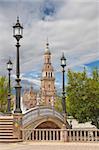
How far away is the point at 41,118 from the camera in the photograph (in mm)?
27641

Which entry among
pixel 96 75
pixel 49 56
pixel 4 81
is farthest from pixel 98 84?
pixel 49 56

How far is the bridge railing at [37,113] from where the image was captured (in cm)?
2371

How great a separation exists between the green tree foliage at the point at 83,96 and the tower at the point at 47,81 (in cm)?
7240

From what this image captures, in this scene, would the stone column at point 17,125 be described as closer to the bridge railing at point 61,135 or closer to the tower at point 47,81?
the bridge railing at point 61,135

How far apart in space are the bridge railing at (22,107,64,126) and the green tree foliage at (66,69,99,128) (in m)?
14.0

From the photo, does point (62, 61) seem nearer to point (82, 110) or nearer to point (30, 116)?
point (30, 116)

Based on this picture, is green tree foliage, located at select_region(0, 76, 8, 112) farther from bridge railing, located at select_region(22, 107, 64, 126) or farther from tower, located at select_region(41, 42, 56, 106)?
tower, located at select_region(41, 42, 56, 106)

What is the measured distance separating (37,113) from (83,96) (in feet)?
59.3

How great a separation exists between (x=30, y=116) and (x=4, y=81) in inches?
1107

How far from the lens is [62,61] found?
26.1 meters

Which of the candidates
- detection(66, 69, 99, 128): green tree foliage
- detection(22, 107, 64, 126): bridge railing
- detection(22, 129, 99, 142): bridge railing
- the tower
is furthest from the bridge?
the tower

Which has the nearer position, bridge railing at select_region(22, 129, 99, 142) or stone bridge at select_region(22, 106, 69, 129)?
bridge railing at select_region(22, 129, 99, 142)

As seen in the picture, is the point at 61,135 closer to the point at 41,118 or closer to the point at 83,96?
the point at 41,118

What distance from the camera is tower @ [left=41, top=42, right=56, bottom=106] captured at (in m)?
119
